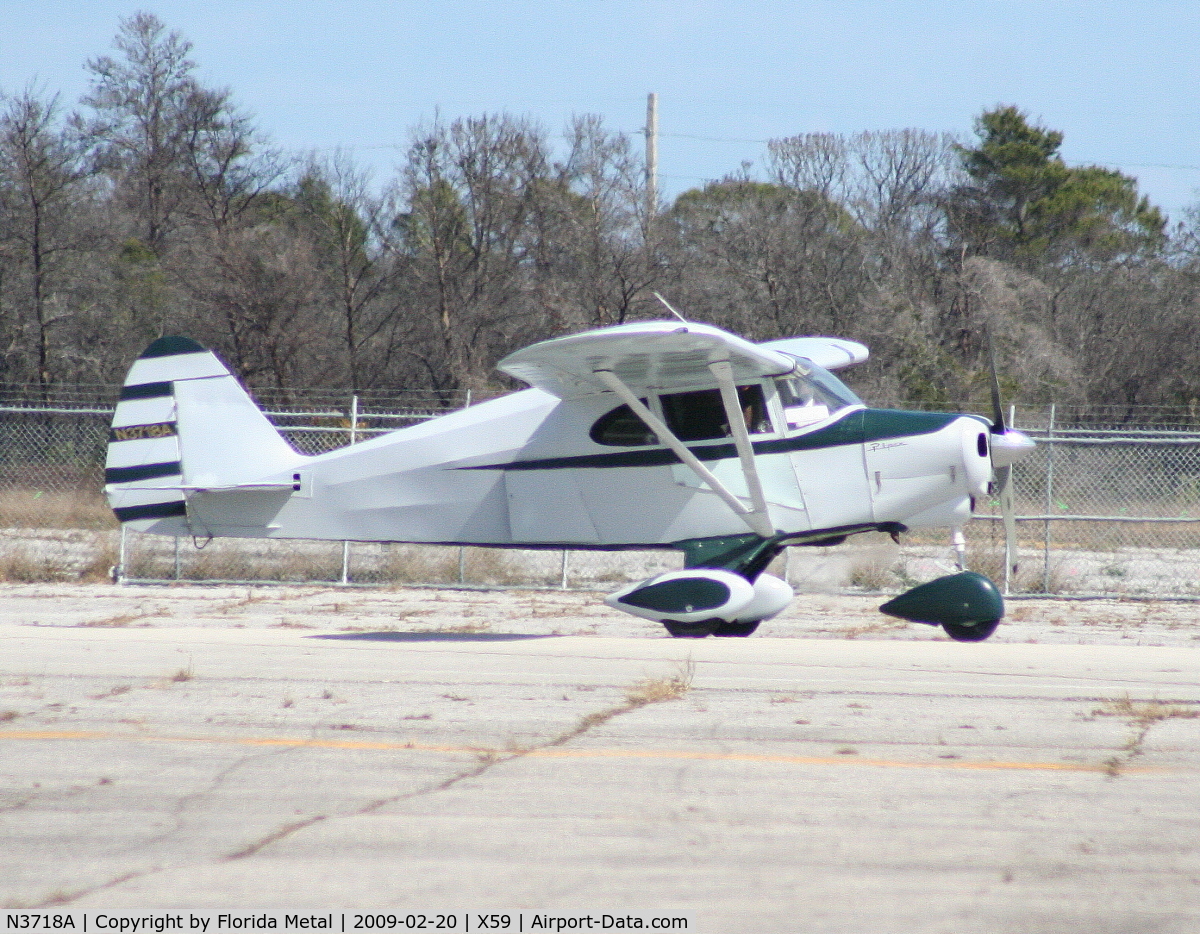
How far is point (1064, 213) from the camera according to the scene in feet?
120

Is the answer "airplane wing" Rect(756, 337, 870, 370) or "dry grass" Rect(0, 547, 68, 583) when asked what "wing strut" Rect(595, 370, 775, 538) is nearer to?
"airplane wing" Rect(756, 337, 870, 370)

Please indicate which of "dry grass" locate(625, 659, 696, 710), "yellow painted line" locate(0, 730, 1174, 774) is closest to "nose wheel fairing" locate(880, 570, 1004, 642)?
"dry grass" locate(625, 659, 696, 710)

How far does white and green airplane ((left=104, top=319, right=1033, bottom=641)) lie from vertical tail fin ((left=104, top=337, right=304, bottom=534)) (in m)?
0.03

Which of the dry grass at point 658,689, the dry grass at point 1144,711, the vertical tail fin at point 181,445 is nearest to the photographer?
the dry grass at point 1144,711

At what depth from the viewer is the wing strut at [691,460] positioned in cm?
913

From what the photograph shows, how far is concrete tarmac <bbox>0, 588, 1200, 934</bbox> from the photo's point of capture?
3.20 meters

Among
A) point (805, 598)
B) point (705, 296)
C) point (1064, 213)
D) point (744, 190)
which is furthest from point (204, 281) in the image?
point (1064, 213)

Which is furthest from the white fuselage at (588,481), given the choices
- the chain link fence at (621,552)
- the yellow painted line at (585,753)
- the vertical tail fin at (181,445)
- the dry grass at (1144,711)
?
the yellow painted line at (585,753)

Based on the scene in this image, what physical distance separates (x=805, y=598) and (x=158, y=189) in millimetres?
26753

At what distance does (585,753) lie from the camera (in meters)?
4.79

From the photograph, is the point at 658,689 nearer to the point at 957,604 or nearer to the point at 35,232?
the point at 957,604

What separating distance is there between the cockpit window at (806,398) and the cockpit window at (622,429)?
1.09 m

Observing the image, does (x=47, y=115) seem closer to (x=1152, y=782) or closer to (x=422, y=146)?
(x=422, y=146)

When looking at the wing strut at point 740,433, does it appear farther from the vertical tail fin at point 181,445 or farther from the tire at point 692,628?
the vertical tail fin at point 181,445
